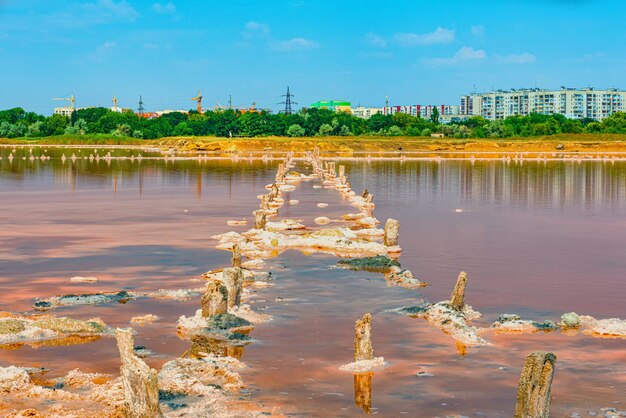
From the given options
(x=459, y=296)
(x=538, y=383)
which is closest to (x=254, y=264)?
(x=459, y=296)

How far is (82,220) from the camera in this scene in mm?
42844

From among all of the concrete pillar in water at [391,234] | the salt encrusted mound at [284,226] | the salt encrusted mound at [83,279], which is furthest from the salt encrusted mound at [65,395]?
the salt encrusted mound at [284,226]

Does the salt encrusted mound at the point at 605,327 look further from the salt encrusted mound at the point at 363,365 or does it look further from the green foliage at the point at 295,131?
the green foliage at the point at 295,131

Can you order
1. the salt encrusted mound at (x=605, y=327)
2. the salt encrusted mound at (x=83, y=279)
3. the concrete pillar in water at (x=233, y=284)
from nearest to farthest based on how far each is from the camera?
the salt encrusted mound at (x=605, y=327)
the concrete pillar in water at (x=233, y=284)
the salt encrusted mound at (x=83, y=279)

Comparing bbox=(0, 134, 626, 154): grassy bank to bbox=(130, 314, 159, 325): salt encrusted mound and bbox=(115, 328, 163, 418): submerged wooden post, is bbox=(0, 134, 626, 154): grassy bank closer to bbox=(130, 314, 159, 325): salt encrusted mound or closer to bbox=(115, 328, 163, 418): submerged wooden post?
bbox=(130, 314, 159, 325): salt encrusted mound

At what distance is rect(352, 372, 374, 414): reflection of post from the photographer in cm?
1552

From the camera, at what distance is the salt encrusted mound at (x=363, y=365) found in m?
17.4

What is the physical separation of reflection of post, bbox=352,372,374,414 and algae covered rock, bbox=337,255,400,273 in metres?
11.4

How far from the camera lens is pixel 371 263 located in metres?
29.0

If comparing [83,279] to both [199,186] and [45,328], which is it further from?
[199,186]

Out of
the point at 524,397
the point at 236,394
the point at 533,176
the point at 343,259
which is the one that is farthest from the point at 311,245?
the point at 533,176

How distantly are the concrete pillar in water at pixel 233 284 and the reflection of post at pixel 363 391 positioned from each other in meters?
5.52

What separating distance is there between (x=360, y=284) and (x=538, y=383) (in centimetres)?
1236

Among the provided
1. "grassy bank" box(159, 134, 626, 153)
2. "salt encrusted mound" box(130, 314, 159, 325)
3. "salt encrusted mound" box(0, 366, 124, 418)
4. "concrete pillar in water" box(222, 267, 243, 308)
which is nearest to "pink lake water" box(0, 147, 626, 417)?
"salt encrusted mound" box(130, 314, 159, 325)
